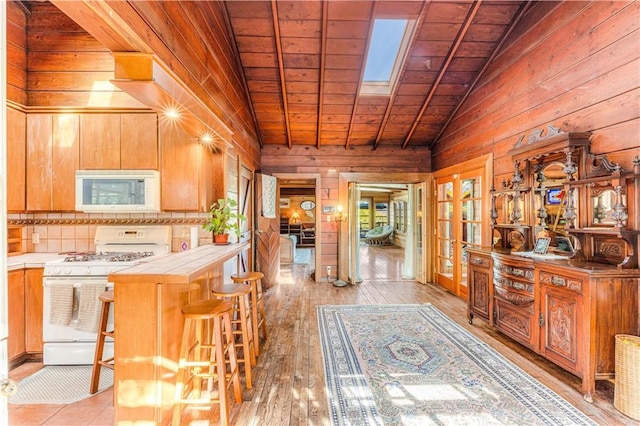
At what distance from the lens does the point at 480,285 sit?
10.8 feet

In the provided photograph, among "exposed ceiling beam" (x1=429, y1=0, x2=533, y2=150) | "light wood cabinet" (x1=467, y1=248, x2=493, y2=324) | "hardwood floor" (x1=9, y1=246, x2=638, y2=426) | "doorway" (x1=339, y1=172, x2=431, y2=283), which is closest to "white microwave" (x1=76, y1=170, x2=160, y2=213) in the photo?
"hardwood floor" (x1=9, y1=246, x2=638, y2=426)

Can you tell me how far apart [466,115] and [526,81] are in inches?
48.9

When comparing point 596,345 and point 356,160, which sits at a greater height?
point 356,160

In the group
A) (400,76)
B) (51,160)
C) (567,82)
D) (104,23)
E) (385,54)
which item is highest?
(385,54)

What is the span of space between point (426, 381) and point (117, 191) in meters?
3.40

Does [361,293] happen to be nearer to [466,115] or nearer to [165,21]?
[466,115]

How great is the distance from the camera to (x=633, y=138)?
2195 mm

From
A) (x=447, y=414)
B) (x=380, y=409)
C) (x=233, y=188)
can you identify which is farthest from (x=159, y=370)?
(x=233, y=188)

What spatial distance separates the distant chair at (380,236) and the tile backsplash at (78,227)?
911 cm

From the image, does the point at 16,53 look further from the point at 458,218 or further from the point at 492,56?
the point at 458,218

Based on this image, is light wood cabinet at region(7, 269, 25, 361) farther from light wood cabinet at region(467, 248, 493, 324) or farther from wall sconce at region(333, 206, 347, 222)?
light wood cabinet at region(467, 248, 493, 324)

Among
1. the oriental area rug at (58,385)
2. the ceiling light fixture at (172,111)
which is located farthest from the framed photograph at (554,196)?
the oriental area rug at (58,385)

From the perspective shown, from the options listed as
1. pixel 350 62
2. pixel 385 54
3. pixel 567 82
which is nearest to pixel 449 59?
pixel 385 54

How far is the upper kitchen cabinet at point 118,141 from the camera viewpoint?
2.93m
